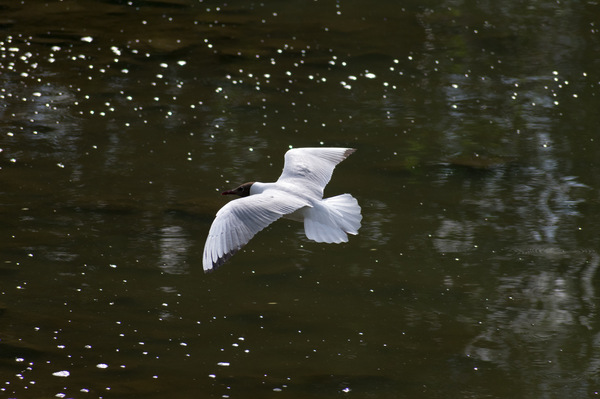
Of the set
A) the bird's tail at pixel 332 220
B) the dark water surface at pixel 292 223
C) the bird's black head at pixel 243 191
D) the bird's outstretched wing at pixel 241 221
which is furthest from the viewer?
the bird's black head at pixel 243 191

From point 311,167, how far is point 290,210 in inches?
33.1

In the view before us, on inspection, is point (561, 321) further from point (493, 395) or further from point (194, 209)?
point (194, 209)

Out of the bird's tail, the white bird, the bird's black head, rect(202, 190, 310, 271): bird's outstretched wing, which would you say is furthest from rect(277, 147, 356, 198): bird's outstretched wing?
rect(202, 190, 310, 271): bird's outstretched wing

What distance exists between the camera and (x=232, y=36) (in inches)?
371

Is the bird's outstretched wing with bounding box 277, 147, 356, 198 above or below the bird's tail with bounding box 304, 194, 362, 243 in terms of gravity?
above

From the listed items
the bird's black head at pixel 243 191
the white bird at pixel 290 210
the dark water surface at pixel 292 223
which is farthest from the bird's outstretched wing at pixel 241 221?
the dark water surface at pixel 292 223

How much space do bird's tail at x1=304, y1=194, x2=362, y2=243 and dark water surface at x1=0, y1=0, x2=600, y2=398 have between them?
1.30 feet

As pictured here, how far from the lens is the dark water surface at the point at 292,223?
4.44 meters

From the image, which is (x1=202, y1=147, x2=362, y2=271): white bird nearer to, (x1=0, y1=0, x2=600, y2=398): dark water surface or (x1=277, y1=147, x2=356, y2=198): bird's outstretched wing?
(x1=277, y1=147, x2=356, y2=198): bird's outstretched wing

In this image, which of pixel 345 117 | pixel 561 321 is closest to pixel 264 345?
pixel 561 321

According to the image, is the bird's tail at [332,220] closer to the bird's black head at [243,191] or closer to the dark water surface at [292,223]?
the dark water surface at [292,223]

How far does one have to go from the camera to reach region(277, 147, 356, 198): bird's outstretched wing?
5.32 metres

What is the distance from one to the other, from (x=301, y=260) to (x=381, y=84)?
329 centimetres

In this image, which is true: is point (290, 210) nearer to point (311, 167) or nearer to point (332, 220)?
point (332, 220)
